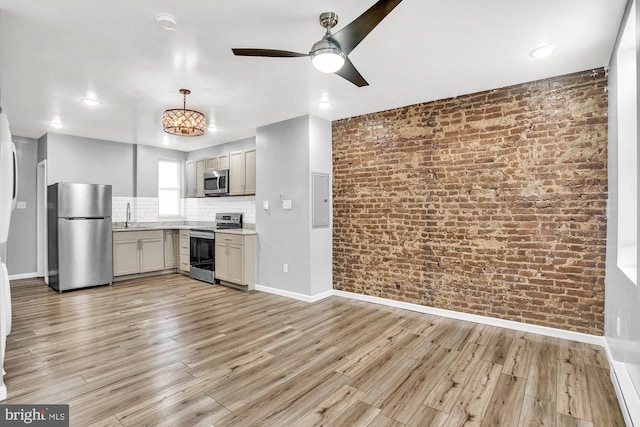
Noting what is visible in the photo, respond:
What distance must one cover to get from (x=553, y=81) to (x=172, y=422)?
13.8 ft

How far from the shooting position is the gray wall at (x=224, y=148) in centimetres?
582

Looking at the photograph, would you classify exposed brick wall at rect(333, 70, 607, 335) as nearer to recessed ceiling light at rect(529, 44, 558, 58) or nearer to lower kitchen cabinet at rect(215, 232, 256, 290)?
recessed ceiling light at rect(529, 44, 558, 58)

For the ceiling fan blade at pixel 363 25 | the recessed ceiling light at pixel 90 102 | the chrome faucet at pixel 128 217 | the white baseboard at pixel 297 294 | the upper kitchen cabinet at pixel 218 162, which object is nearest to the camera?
the ceiling fan blade at pixel 363 25

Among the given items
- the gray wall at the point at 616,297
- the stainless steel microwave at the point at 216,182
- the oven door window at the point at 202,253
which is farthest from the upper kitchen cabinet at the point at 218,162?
the gray wall at the point at 616,297

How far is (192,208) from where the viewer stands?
277 inches

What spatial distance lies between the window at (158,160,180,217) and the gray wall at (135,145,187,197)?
185 millimetres

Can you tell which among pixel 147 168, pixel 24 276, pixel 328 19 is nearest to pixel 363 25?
pixel 328 19

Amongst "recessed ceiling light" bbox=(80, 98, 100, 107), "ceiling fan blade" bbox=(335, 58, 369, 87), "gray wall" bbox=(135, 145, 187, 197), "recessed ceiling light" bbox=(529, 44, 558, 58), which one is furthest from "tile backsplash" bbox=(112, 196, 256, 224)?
"recessed ceiling light" bbox=(529, 44, 558, 58)

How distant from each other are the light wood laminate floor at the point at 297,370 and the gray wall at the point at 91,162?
2512 millimetres

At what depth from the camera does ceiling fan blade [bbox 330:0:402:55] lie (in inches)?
68.5

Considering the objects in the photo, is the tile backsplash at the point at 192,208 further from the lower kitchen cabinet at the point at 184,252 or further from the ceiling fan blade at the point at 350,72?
the ceiling fan blade at the point at 350,72

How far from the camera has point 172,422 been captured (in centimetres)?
192

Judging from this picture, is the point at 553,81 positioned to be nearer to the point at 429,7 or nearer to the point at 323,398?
the point at 429,7

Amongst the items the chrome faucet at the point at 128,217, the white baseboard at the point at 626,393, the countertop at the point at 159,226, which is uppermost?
the chrome faucet at the point at 128,217
